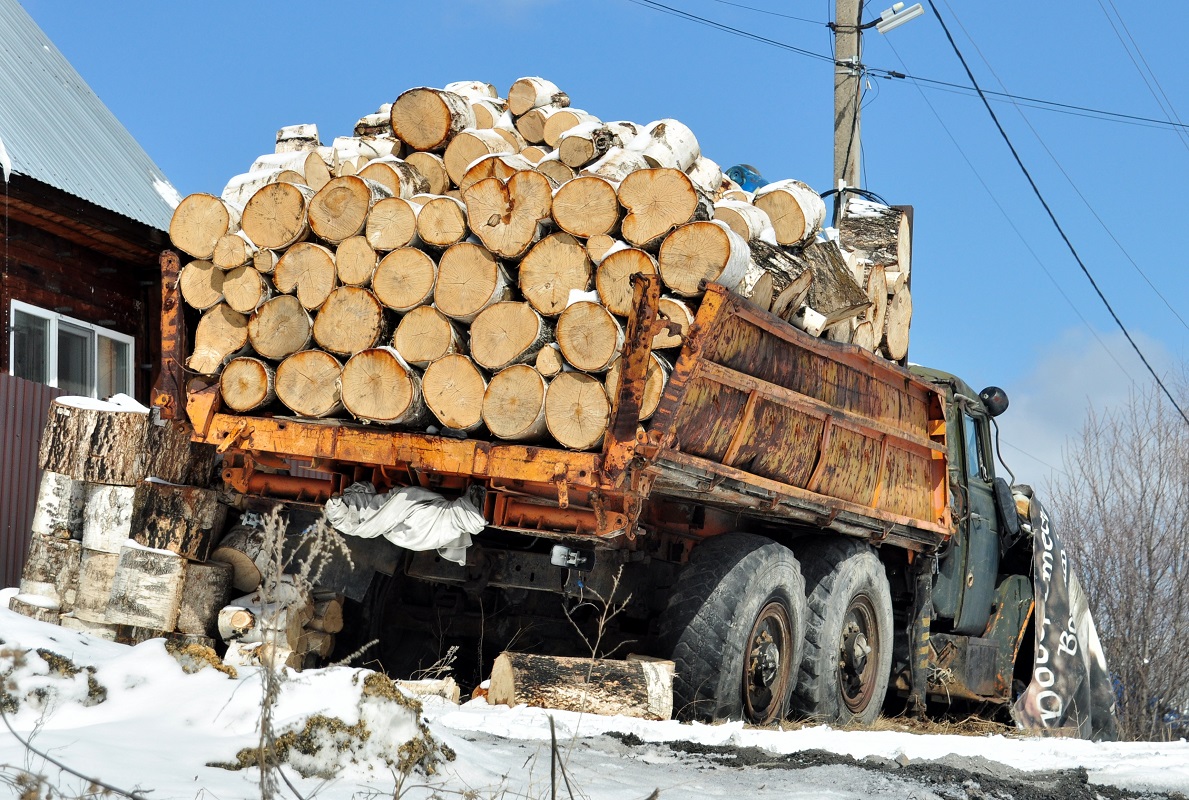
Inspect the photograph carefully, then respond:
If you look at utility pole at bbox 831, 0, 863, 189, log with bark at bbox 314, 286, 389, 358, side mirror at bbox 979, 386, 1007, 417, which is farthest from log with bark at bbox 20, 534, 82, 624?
utility pole at bbox 831, 0, 863, 189

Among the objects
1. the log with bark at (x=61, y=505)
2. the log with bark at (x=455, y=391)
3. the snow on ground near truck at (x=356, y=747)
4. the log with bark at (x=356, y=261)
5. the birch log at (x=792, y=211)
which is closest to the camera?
the snow on ground near truck at (x=356, y=747)

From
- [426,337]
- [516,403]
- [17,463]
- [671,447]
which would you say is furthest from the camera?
[17,463]

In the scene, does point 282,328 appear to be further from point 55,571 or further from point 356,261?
point 55,571

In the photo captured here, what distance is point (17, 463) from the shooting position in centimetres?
946

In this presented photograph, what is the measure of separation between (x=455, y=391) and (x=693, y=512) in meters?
1.75

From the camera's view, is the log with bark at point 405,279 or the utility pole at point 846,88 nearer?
the log with bark at point 405,279

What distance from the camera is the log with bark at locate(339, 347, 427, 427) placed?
20.9 ft

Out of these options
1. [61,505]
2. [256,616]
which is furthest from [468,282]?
[61,505]

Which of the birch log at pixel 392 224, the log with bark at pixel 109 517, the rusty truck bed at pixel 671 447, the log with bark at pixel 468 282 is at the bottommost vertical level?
the log with bark at pixel 109 517

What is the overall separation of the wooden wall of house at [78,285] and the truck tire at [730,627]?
5742 millimetres

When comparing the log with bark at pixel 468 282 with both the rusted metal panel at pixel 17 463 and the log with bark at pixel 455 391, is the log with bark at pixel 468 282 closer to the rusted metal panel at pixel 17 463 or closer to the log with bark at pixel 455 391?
the log with bark at pixel 455 391

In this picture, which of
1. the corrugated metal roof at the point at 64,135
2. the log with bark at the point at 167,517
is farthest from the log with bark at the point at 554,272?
the corrugated metal roof at the point at 64,135

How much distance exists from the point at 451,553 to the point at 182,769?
3.03m

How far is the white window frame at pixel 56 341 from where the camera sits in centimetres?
977
